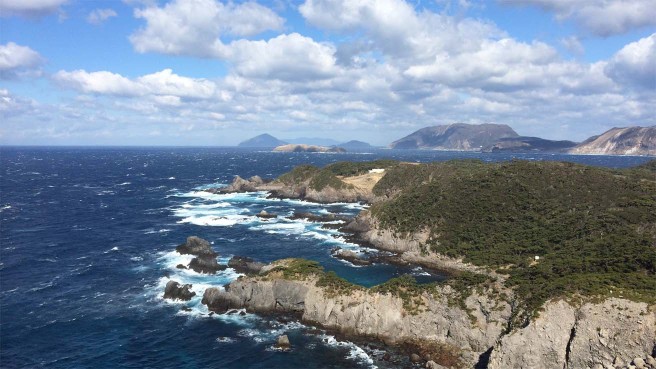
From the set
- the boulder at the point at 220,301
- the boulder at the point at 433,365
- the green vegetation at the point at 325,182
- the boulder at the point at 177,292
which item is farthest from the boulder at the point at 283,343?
the green vegetation at the point at 325,182

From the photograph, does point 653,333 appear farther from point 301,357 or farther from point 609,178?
point 609,178

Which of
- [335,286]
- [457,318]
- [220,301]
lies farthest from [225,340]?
[457,318]

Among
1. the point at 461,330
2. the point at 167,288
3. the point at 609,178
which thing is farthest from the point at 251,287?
the point at 609,178

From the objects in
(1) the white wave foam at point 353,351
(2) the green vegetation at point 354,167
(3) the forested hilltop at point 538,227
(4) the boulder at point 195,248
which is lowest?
(1) the white wave foam at point 353,351

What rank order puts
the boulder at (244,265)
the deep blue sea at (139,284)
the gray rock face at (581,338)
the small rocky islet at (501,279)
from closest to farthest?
the gray rock face at (581,338)
the small rocky islet at (501,279)
the deep blue sea at (139,284)
the boulder at (244,265)

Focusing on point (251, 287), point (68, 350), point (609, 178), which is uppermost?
point (609, 178)

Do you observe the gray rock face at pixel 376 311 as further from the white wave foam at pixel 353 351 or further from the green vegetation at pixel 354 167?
the green vegetation at pixel 354 167
